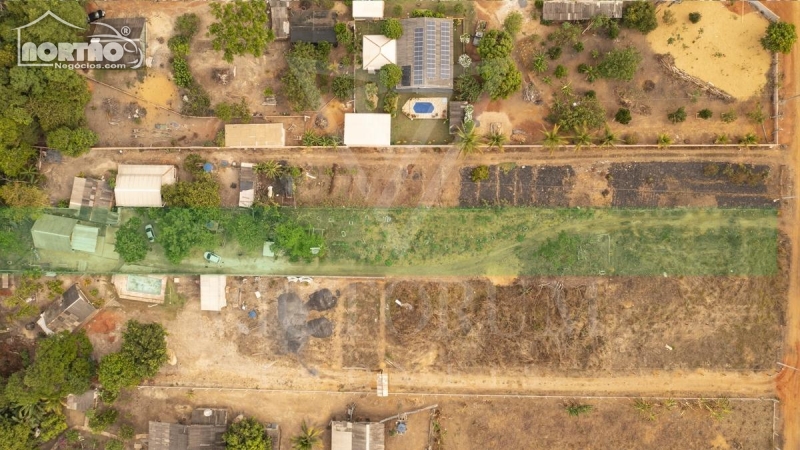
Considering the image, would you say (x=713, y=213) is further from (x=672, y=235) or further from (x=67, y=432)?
(x=67, y=432)

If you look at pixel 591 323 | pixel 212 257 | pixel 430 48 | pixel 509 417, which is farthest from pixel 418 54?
pixel 509 417

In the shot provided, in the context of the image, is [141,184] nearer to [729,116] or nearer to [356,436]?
[356,436]

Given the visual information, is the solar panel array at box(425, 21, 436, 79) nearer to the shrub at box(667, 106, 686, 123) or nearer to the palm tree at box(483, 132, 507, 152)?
the palm tree at box(483, 132, 507, 152)

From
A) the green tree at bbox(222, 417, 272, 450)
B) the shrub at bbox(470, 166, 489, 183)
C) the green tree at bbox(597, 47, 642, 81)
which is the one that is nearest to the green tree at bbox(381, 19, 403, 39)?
the shrub at bbox(470, 166, 489, 183)

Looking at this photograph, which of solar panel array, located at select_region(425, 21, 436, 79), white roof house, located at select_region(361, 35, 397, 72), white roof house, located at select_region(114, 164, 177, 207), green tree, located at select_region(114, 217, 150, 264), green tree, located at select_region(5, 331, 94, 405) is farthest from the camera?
white roof house, located at select_region(361, 35, 397, 72)

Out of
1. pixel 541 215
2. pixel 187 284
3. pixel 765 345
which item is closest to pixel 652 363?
pixel 765 345

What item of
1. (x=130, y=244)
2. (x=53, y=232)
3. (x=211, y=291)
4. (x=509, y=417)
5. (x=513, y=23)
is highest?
(x=513, y=23)
